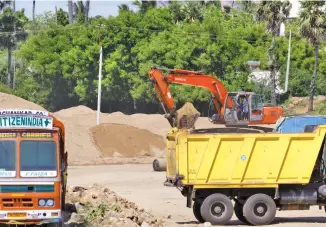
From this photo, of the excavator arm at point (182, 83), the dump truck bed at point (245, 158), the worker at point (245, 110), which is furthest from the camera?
the worker at point (245, 110)

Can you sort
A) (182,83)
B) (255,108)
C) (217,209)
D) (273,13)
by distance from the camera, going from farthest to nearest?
1. (273,13)
2. (255,108)
3. (182,83)
4. (217,209)

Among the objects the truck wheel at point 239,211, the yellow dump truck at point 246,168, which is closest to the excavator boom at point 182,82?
the truck wheel at point 239,211

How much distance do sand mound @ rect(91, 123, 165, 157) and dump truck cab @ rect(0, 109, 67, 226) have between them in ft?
115

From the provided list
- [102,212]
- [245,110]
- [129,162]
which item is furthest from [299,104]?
[102,212]

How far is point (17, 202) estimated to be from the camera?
2017 cm

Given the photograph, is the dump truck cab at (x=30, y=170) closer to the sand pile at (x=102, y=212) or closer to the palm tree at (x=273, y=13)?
the sand pile at (x=102, y=212)

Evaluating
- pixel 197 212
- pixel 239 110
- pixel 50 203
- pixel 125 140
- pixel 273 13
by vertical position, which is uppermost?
pixel 273 13

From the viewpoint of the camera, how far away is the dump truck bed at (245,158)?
25.0 meters

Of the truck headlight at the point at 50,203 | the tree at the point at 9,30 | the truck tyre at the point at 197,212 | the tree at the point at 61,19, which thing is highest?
the tree at the point at 61,19

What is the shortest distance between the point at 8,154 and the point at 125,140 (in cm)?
3712

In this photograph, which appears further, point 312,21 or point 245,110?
point 312,21

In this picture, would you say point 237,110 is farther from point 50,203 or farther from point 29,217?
point 29,217

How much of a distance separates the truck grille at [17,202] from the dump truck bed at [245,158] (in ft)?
19.7

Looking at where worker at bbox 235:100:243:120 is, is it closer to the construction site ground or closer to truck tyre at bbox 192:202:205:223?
the construction site ground
